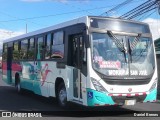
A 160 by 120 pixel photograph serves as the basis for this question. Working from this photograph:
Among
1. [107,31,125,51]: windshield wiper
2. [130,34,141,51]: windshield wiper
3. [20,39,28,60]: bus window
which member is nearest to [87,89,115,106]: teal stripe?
[107,31,125,51]: windshield wiper

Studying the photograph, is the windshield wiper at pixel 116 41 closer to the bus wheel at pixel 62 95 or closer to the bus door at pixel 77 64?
the bus door at pixel 77 64

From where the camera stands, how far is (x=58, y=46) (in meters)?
13.5

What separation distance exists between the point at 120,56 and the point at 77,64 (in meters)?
1.50

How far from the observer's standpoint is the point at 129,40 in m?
11.6

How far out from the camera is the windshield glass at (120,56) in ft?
36.1

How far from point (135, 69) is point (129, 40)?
3.21 feet

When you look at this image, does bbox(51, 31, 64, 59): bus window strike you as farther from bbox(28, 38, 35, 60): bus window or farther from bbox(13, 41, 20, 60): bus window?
bbox(13, 41, 20, 60): bus window

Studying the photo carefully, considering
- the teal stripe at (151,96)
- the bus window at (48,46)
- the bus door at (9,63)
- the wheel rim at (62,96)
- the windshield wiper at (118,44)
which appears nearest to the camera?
the windshield wiper at (118,44)

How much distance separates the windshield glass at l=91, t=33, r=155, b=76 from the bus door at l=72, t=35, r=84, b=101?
2.20 ft

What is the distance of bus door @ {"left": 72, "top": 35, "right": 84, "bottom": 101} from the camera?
37.9ft

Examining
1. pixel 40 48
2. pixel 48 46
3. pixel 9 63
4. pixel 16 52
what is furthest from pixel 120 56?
pixel 9 63

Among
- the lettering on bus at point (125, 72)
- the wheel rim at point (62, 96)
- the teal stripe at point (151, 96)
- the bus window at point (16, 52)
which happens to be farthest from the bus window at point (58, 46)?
the bus window at point (16, 52)

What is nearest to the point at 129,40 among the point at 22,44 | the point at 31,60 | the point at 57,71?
the point at 57,71

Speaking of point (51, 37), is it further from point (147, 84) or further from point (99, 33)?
point (147, 84)
